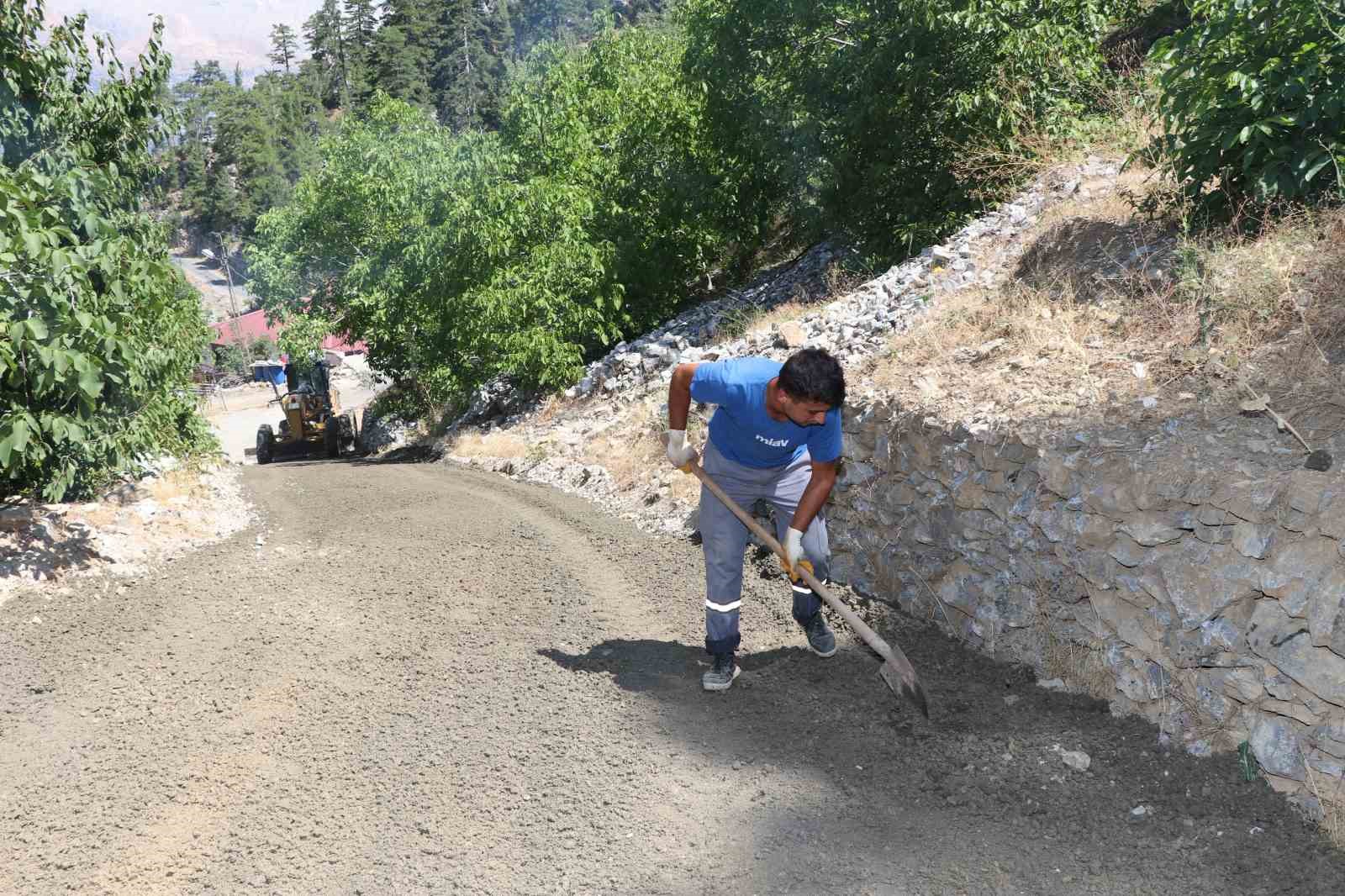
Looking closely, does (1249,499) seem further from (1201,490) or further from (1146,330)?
(1146,330)

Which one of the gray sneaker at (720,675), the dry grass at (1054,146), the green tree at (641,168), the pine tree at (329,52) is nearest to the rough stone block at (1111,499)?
the gray sneaker at (720,675)

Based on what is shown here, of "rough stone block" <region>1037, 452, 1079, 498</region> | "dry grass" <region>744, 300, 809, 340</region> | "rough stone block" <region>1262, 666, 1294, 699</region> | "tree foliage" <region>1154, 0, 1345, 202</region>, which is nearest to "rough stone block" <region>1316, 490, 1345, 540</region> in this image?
"rough stone block" <region>1262, 666, 1294, 699</region>

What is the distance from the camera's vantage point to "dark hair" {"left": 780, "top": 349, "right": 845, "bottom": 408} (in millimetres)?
4141

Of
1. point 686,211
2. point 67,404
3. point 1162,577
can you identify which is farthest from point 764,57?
point 1162,577

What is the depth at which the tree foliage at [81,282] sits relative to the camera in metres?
5.62

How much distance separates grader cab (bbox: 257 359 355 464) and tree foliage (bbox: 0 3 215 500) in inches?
422

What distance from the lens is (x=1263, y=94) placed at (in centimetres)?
599

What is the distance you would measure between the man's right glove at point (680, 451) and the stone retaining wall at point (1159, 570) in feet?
5.28

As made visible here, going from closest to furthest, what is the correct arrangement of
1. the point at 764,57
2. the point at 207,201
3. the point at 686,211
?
the point at 764,57, the point at 686,211, the point at 207,201

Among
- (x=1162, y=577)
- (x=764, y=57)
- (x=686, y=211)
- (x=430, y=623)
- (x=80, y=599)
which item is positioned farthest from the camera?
(x=686, y=211)

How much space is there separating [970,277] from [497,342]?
9.55 m

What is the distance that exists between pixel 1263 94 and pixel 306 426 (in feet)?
62.1

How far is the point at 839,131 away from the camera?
14.6 metres

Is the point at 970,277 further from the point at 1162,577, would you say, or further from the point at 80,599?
the point at 80,599
